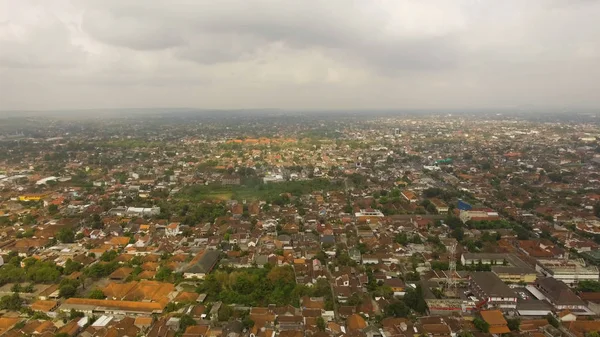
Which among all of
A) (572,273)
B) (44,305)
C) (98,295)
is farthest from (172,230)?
(572,273)

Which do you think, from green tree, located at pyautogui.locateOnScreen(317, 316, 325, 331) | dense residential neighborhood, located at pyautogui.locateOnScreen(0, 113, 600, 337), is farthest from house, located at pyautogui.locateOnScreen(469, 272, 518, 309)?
green tree, located at pyautogui.locateOnScreen(317, 316, 325, 331)

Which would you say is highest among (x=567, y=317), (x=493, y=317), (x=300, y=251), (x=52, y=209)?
(x=52, y=209)

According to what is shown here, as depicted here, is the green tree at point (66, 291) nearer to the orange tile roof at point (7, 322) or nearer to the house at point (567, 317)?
the orange tile roof at point (7, 322)

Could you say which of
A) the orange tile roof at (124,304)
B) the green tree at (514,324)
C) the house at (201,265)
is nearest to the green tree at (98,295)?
the orange tile roof at (124,304)

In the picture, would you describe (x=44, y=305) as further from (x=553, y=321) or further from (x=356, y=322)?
(x=553, y=321)

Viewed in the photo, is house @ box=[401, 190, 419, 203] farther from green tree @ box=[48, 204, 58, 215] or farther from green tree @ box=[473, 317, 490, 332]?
green tree @ box=[48, 204, 58, 215]
